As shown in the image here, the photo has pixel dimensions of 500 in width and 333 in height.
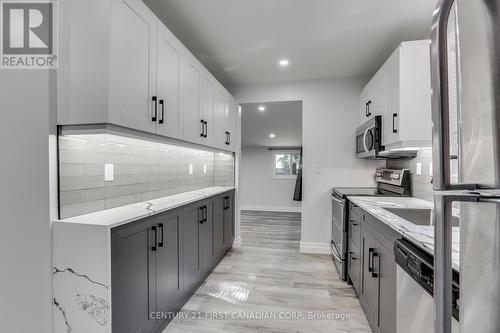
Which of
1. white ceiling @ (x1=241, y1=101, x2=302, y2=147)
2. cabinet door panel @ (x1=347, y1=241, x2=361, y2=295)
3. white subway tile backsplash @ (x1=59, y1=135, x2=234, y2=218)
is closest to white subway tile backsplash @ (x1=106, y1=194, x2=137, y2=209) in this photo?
white subway tile backsplash @ (x1=59, y1=135, x2=234, y2=218)

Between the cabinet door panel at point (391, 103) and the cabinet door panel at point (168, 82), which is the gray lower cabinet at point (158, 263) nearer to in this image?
the cabinet door panel at point (168, 82)

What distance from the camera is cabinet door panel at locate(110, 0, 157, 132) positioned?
4.52 ft

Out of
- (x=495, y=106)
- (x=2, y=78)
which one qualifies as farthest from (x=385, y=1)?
(x=2, y=78)

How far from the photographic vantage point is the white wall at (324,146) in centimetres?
352

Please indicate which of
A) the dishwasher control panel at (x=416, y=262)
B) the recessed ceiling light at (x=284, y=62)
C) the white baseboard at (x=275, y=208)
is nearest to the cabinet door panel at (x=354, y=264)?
the dishwasher control panel at (x=416, y=262)

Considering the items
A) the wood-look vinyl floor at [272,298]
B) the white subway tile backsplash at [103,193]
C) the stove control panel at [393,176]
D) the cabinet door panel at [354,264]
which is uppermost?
the stove control panel at [393,176]

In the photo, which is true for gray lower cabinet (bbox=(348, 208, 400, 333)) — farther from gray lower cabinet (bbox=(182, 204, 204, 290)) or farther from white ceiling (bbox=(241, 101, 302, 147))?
white ceiling (bbox=(241, 101, 302, 147))

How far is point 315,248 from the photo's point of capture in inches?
142

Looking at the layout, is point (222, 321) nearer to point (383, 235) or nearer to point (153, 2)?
point (383, 235)

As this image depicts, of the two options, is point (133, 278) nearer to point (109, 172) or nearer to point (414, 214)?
point (109, 172)

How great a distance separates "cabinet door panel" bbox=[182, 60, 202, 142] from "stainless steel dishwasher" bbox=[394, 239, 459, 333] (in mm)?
1804

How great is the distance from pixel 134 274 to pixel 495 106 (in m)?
1.74

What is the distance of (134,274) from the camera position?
150cm

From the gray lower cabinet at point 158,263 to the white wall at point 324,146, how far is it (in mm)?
1588
